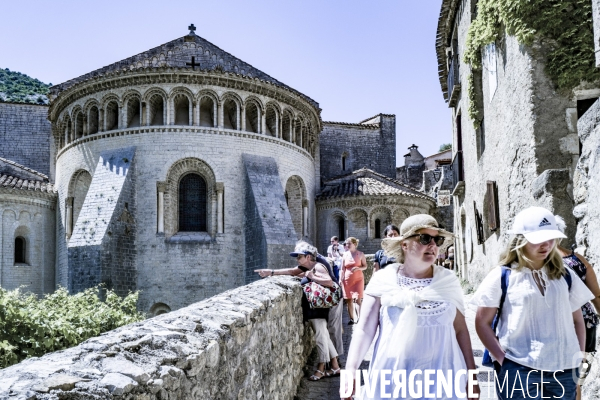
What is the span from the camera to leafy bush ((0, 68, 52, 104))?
164 feet

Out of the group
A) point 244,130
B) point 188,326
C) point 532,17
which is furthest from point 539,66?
point 244,130

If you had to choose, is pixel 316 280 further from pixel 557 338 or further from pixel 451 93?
pixel 451 93

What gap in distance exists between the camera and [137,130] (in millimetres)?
22734

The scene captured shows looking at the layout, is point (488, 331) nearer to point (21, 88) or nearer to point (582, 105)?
point (582, 105)

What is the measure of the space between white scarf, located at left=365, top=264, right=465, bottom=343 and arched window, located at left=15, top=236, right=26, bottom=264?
25539 mm

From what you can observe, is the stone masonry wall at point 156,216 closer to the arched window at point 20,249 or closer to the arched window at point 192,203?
the arched window at point 192,203

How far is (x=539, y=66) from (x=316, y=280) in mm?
4810

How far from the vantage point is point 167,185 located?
73.8 feet

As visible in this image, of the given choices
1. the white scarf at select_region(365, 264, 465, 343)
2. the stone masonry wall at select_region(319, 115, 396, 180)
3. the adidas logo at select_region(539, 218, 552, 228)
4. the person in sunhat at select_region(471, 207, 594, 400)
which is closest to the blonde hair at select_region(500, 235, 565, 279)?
the person in sunhat at select_region(471, 207, 594, 400)

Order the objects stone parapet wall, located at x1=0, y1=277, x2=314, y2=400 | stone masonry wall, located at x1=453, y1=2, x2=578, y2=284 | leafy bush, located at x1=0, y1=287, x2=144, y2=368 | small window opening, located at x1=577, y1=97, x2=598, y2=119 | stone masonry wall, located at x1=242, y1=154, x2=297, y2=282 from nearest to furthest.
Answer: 1. stone parapet wall, located at x1=0, y1=277, x2=314, y2=400
2. stone masonry wall, located at x1=453, y1=2, x2=578, y2=284
3. small window opening, located at x1=577, y1=97, x2=598, y2=119
4. leafy bush, located at x1=0, y1=287, x2=144, y2=368
5. stone masonry wall, located at x1=242, y1=154, x2=297, y2=282

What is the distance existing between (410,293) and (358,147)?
34084 millimetres

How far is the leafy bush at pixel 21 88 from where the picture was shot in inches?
1967

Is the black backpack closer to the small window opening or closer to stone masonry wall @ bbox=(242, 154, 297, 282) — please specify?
the small window opening

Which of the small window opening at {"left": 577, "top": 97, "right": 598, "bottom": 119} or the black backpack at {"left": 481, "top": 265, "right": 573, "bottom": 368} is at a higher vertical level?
the small window opening at {"left": 577, "top": 97, "right": 598, "bottom": 119}
